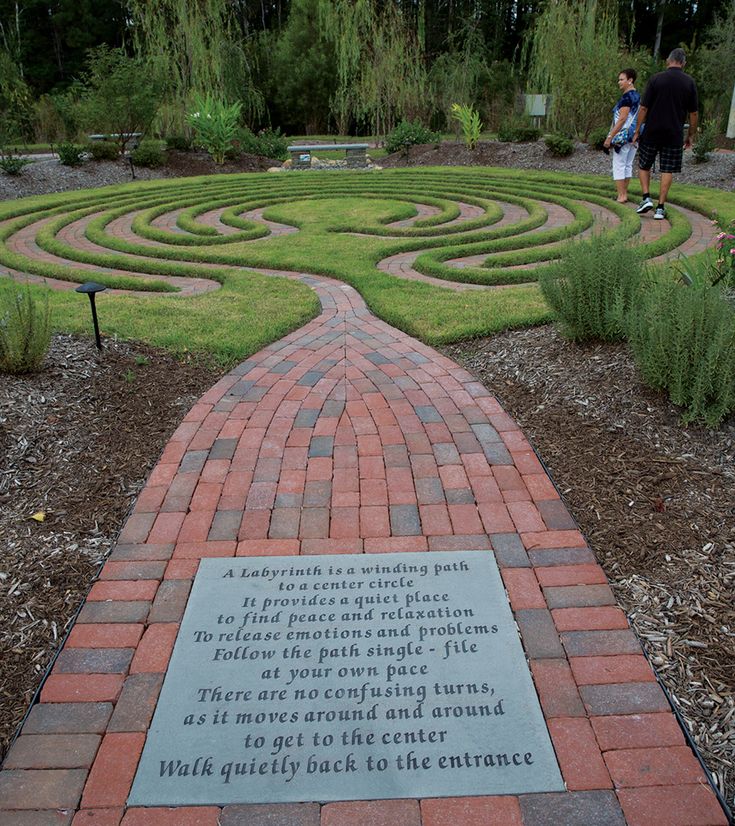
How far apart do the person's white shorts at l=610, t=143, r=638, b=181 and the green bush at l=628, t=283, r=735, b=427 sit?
7.47 m

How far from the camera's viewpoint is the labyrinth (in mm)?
6996

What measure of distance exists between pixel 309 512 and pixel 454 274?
15.7 ft

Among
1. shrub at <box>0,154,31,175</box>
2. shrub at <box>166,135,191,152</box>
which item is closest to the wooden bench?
shrub at <box>166,135,191,152</box>

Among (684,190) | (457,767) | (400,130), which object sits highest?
(400,130)

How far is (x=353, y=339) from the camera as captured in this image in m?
5.75

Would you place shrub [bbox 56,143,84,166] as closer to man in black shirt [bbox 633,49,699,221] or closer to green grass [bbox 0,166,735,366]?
green grass [bbox 0,166,735,366]

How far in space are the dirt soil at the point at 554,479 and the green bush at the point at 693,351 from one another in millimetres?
170

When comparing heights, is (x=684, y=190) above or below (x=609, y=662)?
above

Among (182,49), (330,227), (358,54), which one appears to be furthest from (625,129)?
(182,49)

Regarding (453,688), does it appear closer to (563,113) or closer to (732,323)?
(732,323)

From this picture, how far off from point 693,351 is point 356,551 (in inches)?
86.3

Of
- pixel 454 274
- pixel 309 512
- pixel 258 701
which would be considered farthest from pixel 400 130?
pixel 258 701

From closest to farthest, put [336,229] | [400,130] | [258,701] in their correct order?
[258,701] < [336,229] < [400,130]

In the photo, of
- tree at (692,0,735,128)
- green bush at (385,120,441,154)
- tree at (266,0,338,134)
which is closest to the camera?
green bush at (385,120,441,154)
